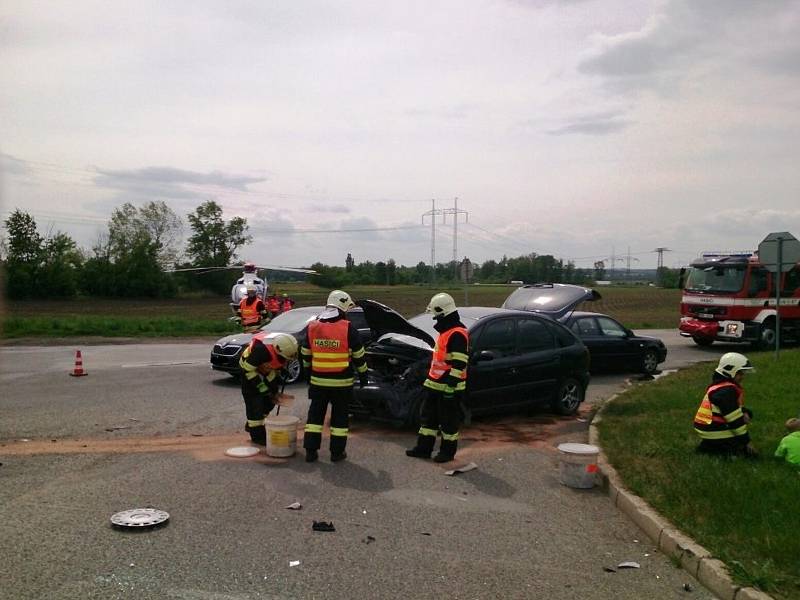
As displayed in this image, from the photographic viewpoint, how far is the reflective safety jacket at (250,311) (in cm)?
1523

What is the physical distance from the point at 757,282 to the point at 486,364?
44.9 feet

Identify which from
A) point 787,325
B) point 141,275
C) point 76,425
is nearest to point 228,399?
point 76,425

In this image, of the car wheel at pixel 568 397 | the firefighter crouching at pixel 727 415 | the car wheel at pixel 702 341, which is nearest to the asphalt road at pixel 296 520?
the car wheel at pixel 568 397

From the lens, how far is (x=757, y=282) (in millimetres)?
19625

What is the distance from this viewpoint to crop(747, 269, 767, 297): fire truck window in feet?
63.9

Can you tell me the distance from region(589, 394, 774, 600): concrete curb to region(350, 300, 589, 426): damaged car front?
98.8 inches

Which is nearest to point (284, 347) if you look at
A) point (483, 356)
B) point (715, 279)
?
point (483, 356)

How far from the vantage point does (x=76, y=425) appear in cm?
912

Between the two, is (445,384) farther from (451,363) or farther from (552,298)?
(552,298)

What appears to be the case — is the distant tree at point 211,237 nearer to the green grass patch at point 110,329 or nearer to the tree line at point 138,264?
the tree line at point 138,264

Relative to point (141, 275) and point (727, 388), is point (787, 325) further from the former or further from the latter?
point (141, 275)

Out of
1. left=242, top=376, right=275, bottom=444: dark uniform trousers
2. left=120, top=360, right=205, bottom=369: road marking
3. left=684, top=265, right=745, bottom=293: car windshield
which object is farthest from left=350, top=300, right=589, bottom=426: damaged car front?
left=684, top=265, right=745, bottom=293: car windshield

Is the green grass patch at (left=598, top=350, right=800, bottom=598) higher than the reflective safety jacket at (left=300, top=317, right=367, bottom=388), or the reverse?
the reflective safety jacket at (left=300, top=317, right=367, bottom=388)

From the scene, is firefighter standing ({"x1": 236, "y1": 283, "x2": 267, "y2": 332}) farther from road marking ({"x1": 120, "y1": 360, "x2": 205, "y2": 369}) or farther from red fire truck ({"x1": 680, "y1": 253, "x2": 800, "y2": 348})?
red fire truck ({"x1": 680, "y1": 253, "x2": 800, "y2": 348})
